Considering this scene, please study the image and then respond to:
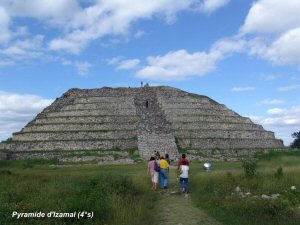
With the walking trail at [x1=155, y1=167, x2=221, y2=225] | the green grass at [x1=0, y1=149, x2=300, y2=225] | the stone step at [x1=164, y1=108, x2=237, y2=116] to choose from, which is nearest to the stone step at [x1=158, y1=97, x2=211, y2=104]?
the stone step at [x1=164, y1=108, x2=237, y2=116]

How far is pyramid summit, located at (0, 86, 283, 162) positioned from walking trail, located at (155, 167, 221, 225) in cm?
2043

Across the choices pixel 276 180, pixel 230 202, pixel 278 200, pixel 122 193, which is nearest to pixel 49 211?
pixel 122 193

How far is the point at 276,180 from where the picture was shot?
17.6 meters

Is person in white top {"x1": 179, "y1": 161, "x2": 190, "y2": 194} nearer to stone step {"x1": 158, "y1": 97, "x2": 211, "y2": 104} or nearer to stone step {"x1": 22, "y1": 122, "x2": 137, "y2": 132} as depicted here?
stone step {"x1": 22, "y1": 122, "x2": 137, "y2": 132}

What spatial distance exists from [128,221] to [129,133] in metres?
32.1

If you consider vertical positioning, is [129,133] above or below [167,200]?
above

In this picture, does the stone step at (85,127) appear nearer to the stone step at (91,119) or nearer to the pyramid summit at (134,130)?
the pyramid summit at (134,130)

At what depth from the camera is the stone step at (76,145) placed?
41125 millimetres

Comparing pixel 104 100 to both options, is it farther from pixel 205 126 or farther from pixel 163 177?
pixel 163 177

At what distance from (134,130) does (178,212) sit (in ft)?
97.7

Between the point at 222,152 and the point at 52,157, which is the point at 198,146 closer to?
the point at 222,152

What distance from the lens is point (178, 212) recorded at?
14602mm

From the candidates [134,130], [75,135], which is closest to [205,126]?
[134,130]

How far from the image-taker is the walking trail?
13.0 meters
